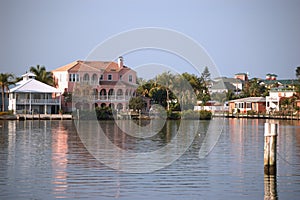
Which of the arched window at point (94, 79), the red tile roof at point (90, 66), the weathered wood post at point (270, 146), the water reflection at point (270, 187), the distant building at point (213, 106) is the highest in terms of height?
the red tile roof at point (90, 66)

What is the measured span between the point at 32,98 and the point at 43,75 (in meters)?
11.4

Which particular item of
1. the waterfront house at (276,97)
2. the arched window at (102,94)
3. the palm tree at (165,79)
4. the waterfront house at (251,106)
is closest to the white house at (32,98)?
the arched window at (102,94)

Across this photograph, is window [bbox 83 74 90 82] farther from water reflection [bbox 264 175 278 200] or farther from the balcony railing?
water reflection [bbox 264 175 278 200]

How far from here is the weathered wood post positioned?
2333 cm

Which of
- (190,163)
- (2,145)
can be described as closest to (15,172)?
(190,163)

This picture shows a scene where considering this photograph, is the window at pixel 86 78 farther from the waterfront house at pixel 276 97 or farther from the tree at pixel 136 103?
the waterfront house at pixel 276 97

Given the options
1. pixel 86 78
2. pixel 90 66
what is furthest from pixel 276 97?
pixel 86 78

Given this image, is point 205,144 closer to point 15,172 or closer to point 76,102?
point 15,172

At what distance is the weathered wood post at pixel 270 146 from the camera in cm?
2333

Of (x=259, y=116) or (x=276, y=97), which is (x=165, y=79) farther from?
(x=276, y=97)

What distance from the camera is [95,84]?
9438 centimetres

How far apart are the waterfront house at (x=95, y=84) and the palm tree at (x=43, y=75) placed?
4.53ft

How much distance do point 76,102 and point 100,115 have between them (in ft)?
22.1

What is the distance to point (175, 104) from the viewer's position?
9750cm
